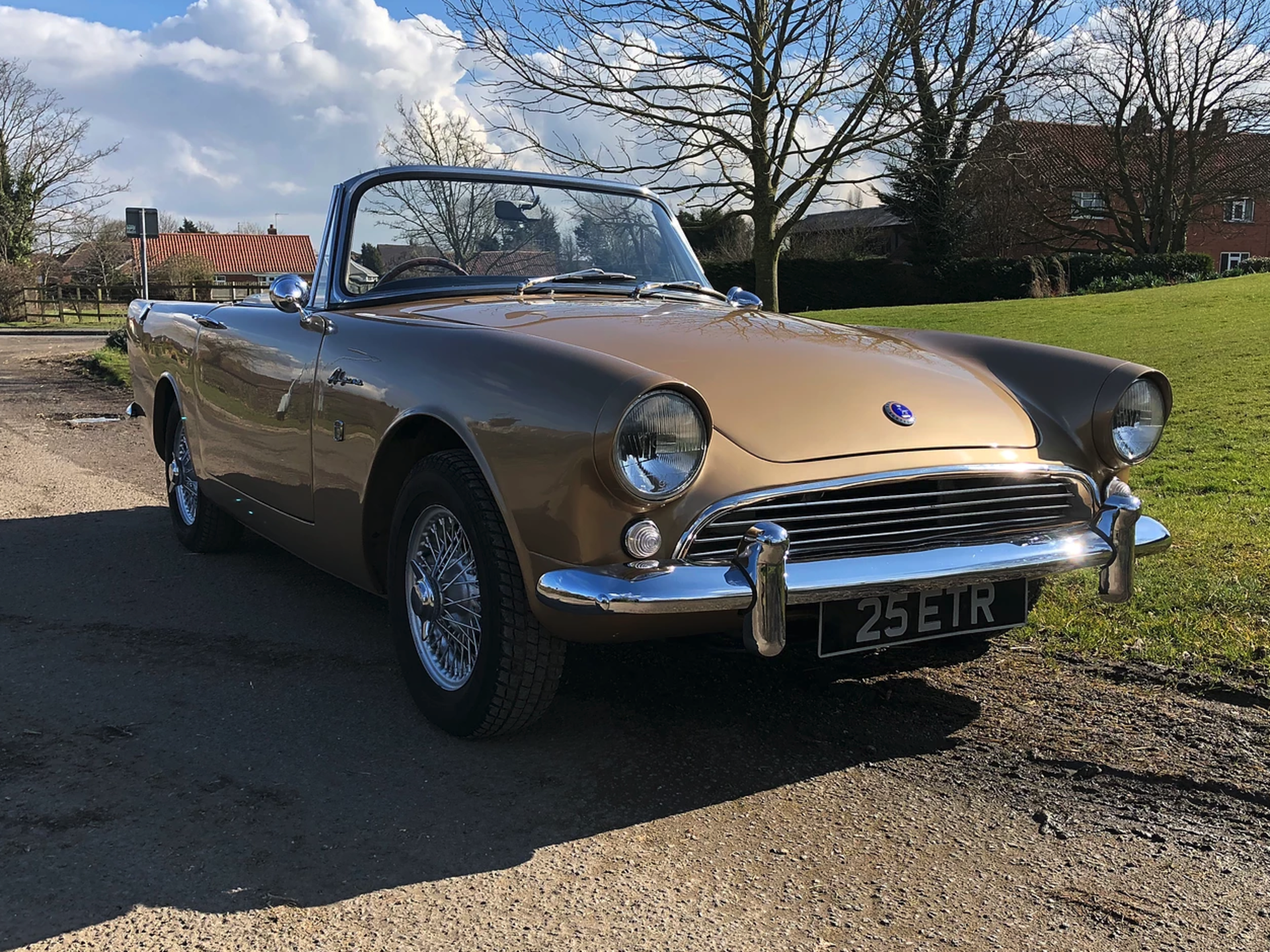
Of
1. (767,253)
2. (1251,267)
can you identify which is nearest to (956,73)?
(767,253)

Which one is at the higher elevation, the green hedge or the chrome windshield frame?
the green hedge

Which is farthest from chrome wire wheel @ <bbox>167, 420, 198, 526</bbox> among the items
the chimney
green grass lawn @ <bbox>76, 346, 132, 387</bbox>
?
the chimney

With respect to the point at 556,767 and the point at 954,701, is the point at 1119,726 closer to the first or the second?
the point at 954,701

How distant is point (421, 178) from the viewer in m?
4.16

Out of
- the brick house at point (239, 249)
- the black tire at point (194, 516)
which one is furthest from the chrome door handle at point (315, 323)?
the brick house at point (239, 249)

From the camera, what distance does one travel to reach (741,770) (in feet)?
9.00

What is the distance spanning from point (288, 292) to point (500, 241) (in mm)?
823

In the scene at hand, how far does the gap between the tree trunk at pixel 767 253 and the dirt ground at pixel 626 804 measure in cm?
951

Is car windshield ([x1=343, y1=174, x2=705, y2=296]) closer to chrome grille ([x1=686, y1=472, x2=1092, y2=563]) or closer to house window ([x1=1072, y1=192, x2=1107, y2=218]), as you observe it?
chrome grille ([x1=686, y1=472, x2=1092, y2=563])

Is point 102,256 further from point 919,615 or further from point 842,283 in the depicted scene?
point 919,615

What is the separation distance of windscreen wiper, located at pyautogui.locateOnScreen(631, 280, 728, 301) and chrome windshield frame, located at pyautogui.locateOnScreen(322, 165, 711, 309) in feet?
0.30

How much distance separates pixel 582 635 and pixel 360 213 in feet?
7.26

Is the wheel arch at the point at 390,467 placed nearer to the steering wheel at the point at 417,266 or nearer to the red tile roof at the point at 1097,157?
the steering wheel at the point at 417,266

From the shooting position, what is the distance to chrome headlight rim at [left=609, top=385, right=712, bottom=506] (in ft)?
7.94
